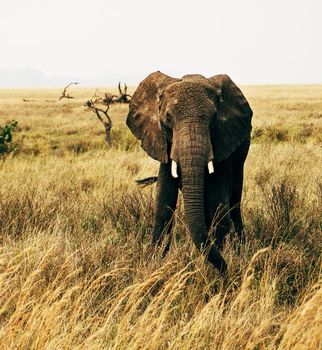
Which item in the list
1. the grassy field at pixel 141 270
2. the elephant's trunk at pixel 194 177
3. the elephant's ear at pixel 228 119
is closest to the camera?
the grassy field at pixel 141 270

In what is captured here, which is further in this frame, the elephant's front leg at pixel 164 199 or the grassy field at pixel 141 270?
the elephant's front leg at pixel 164 199

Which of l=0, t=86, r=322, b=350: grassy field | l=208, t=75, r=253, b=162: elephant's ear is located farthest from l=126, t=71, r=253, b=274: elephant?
l=0, t=86, r=322, b=350: grassy field

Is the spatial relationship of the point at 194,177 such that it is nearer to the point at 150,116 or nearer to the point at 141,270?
the point at 141,270

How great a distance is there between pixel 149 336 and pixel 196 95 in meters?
2.10

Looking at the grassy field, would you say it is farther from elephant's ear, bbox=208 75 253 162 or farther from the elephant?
elephant's ear, bbox=208 75 253 162

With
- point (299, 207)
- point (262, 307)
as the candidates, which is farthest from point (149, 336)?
point (299, 207)

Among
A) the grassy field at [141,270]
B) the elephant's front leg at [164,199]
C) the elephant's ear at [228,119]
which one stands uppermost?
the elephant's ear at [228,119]

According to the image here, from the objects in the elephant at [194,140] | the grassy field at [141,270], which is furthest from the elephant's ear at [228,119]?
the grassy field at [141,270]

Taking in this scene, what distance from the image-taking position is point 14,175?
8344mm

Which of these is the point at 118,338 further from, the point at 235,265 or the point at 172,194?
the point at 172,194

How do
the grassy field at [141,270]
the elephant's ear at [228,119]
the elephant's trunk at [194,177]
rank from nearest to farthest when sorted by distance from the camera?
the grassy field at [141,270]
the elephant's trunk at [194,177]
the elephant's ear at [228,119]

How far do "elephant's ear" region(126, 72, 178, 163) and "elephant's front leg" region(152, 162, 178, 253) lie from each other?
0.21 metres

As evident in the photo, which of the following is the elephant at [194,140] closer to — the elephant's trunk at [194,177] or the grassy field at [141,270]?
the elephant's trunk at [194,177]

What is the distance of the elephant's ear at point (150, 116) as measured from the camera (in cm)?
438
